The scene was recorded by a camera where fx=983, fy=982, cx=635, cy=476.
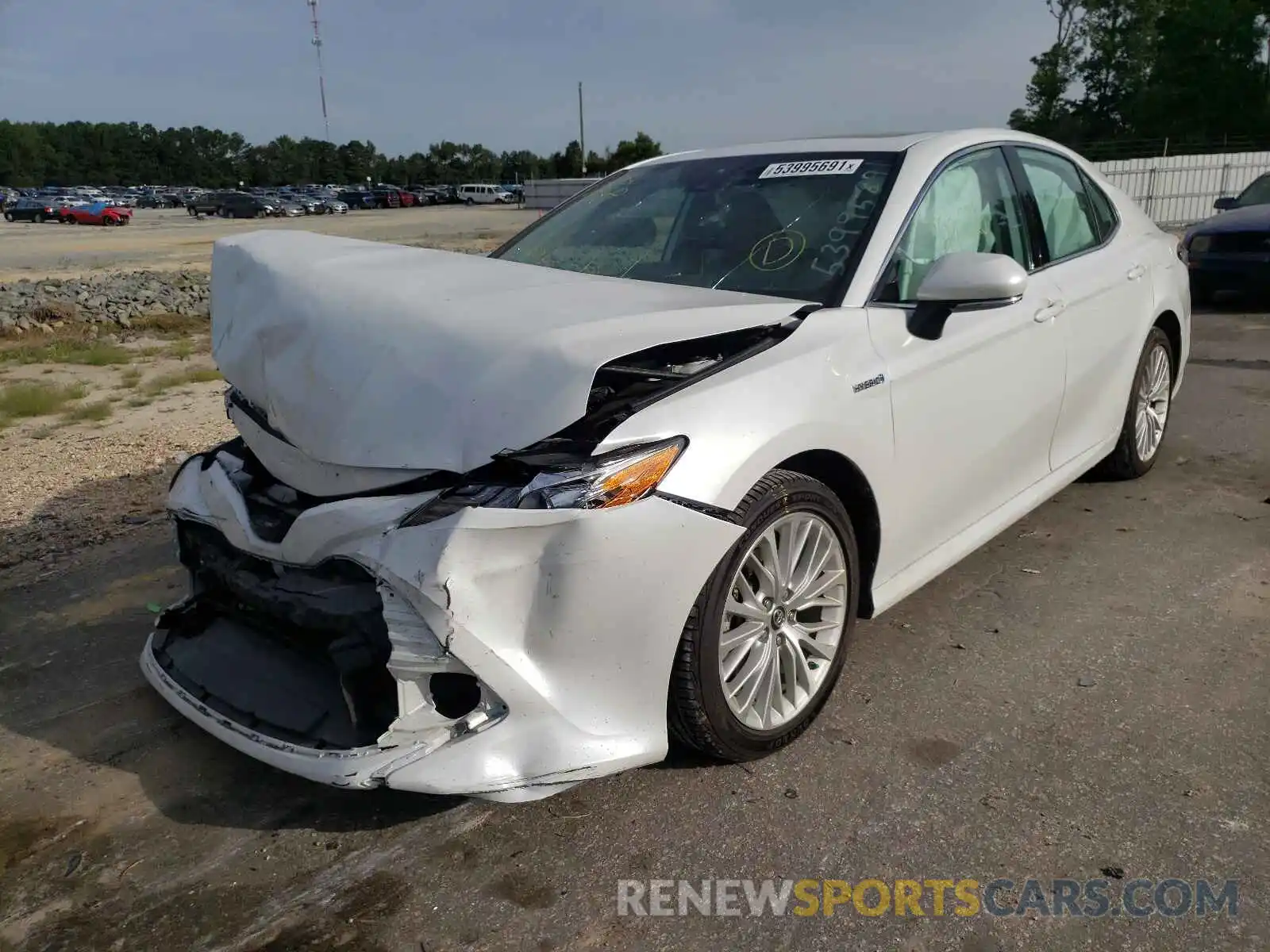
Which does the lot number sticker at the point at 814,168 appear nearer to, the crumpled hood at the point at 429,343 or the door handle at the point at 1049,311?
the crumpled hood at the point at 429,343

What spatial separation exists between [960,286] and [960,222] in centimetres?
72

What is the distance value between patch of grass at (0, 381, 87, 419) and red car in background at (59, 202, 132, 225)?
46.6 metres

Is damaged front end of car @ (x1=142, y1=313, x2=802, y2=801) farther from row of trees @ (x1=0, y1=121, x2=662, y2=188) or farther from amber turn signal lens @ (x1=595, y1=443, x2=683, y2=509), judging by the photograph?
row of trees @ (x1=0, y1=121, x2=662, y2=188)

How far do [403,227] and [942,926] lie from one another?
130 ft

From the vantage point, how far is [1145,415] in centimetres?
487

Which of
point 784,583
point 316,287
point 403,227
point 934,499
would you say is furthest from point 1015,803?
point 403,227

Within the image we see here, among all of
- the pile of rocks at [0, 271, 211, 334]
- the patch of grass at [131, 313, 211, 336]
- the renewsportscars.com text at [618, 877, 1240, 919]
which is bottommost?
the renewsportscars.com text at [618, 877, 1240, 919]

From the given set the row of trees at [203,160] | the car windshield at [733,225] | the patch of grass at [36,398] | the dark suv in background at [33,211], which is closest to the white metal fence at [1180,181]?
the patch of grass at [36,398]

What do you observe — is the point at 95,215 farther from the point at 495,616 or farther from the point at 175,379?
the point at 495,616

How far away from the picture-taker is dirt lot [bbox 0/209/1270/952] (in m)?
2.20

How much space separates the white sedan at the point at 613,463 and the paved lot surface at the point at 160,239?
14328 millimetres

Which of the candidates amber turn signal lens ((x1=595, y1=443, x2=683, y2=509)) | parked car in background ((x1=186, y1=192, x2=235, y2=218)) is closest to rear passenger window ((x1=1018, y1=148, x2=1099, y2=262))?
amber turn signal lens ((x1=595, y1=443, x2=683, y2=509))

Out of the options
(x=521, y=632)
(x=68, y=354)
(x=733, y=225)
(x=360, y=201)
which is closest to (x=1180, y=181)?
(x=68, y=354)

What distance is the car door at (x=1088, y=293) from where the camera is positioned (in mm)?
3938
